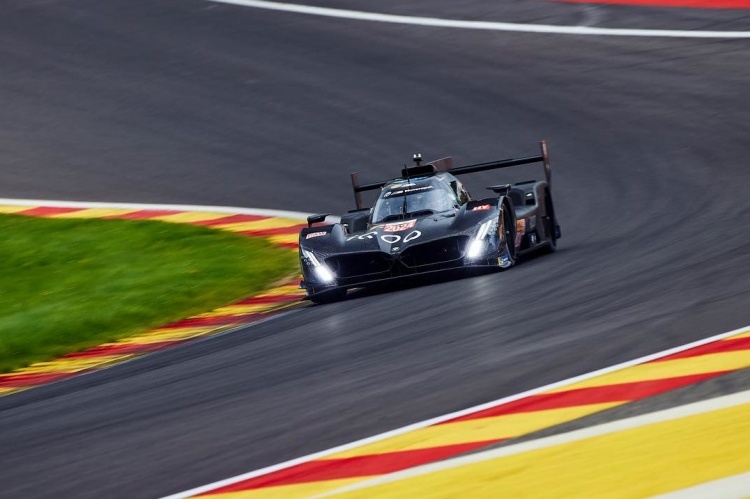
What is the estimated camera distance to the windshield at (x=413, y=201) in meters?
13.5

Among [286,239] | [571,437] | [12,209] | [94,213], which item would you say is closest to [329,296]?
[286,239]

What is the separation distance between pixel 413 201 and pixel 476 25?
12424 mm

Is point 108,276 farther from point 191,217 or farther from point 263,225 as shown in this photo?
point 191,217

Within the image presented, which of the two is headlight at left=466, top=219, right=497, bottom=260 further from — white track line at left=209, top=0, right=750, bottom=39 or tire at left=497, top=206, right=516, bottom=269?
white track line at left=209, top=0, right=750, bottom=39

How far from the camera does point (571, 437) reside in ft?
20.3

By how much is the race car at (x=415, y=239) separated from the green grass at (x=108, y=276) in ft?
4.24

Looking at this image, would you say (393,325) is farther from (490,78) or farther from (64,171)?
(490,78)

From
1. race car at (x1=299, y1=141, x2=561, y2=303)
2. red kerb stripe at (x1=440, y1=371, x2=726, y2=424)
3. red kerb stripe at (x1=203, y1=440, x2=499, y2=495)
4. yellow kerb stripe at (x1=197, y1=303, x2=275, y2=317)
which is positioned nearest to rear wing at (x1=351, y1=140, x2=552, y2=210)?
race car at (x1=299, y1=141, x2=561, y2=303)

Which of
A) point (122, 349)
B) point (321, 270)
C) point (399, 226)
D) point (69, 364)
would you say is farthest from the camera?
point (399, 226)

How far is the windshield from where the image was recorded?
13.5m

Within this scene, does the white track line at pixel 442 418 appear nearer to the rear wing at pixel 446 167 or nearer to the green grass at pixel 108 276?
the green grass at pixel 108 276

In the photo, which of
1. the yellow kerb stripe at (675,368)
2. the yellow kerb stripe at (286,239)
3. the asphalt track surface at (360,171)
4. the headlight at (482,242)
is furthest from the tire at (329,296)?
the yellow kerb stripe at (675,368)

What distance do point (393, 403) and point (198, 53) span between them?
59.9 feet

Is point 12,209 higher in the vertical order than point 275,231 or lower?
higher
